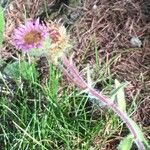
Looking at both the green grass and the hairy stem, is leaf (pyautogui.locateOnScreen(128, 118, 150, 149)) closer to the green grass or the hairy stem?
the hairy stem

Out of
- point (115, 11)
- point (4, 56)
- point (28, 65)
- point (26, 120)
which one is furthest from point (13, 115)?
point (115, 11)

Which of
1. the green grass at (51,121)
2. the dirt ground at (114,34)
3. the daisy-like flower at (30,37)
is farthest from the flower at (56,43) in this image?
the dirt ground at (114,34)

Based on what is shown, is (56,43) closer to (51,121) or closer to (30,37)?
(30,37)

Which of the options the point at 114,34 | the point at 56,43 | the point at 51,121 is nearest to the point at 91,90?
the point at 56,43

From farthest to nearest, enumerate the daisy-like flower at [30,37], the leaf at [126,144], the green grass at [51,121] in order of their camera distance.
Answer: the green grass at [51,121]
the leaf at [126,144]
the daisy-like flower at [30,37]

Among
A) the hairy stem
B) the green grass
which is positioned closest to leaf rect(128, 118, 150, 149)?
the hairy stem

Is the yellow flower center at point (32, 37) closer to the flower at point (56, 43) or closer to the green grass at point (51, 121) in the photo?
the flower at point (56, 43)
